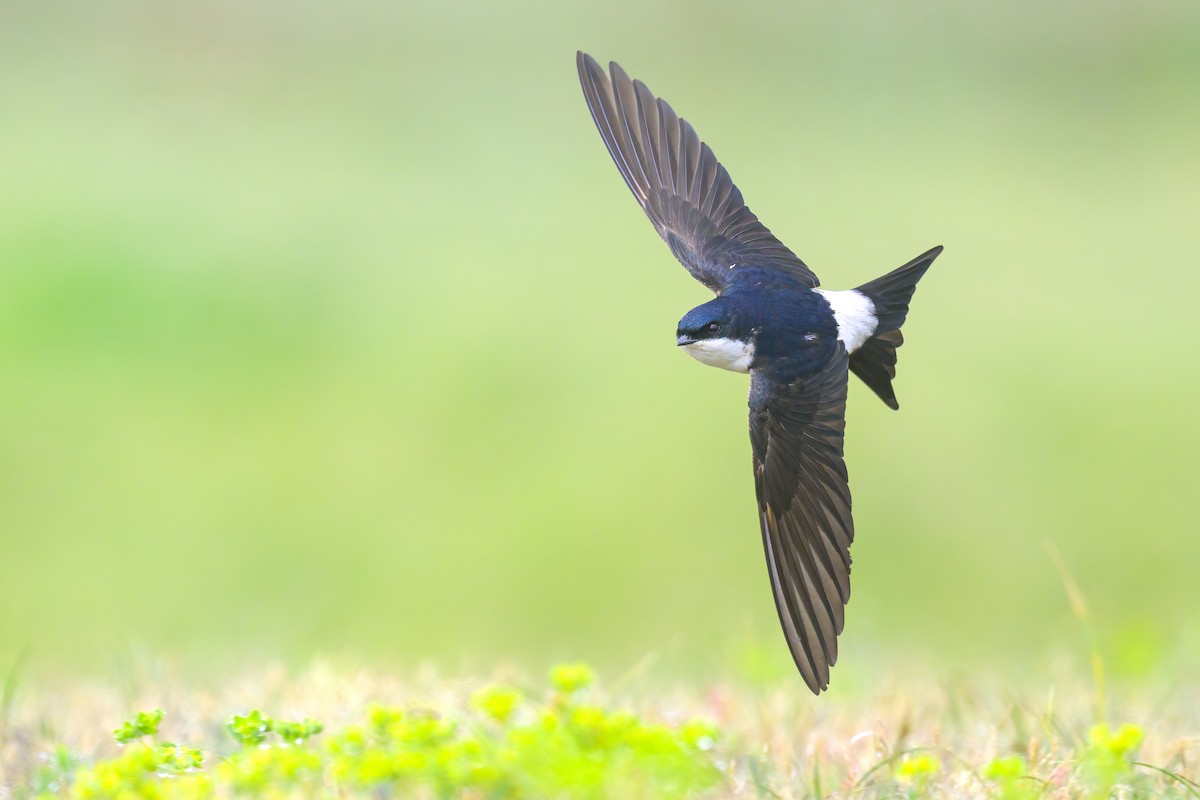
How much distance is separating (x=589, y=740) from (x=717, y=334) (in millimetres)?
1434

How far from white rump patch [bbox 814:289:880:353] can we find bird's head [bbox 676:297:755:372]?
23 cm

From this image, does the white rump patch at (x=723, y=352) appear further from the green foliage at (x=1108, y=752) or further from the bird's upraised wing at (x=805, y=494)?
the green foliage at (x=1108, y=752)

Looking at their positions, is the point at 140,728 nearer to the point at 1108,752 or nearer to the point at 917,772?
the point at 917,772

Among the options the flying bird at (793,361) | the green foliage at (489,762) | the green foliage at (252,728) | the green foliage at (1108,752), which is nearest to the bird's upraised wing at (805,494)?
the flying bird at (793,361)

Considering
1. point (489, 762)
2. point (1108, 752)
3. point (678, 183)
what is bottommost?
point (1108, 752)

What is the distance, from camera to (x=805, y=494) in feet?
9.44

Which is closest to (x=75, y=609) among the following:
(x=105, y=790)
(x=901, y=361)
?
(x=901, y=361)

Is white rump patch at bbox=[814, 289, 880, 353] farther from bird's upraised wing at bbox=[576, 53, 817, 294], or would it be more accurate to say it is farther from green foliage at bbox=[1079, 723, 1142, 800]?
green foliage at bbox=[1079, 723, 1142, 800]

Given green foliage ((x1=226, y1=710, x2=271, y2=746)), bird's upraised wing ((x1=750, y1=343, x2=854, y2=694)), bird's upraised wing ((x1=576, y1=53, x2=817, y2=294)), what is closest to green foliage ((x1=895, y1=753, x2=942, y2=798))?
bird's upraised wing ((x1=750, y1=343, x2=854, y2=694))

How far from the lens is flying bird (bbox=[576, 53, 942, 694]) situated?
269cm

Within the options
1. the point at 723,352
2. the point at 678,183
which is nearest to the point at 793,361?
the point at 723,352

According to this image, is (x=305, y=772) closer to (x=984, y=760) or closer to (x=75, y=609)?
(x=984, y=760)

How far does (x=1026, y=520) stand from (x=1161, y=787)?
302 inches

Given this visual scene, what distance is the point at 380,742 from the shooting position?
178cm
